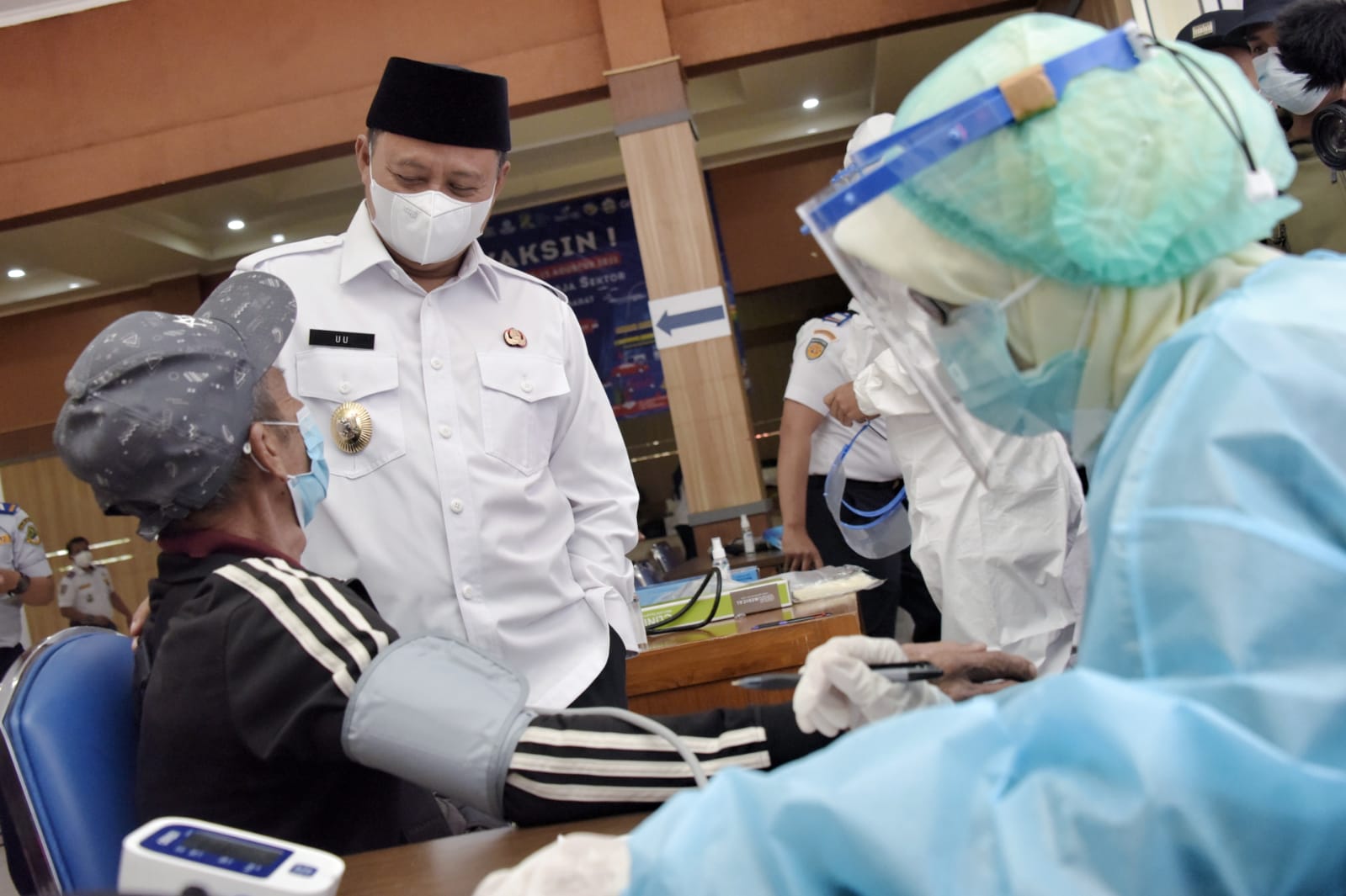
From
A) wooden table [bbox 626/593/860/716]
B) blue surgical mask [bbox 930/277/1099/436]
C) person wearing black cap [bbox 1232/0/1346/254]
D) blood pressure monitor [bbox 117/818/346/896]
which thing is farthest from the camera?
person wearing black cap [bbox 1232/0/1346/254]

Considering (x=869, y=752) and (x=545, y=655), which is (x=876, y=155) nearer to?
(x=869, y=752)

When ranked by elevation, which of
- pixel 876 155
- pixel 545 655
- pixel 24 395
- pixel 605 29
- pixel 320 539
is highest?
pixel 605 29

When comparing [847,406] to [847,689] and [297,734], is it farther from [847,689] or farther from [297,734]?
[297,734]

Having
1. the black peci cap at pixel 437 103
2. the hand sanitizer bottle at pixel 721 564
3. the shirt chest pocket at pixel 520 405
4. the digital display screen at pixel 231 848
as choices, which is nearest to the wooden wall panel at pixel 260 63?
the hand sanitizer bottle at pixel 721 564

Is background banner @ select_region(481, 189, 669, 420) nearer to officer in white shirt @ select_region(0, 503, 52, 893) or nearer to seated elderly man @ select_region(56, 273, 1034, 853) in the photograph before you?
officer in white shirt @ select_region(0, 503, 52, 893)

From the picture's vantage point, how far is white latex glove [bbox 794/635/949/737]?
1012mm

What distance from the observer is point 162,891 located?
801 mm

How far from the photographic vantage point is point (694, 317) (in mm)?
5336

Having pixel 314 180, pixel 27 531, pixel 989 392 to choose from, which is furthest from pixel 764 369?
pixel 989 392

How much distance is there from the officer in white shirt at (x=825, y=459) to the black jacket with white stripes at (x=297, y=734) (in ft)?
7.37

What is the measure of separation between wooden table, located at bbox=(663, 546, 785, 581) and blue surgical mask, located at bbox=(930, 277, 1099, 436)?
222 centimetres

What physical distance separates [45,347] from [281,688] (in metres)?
8.77

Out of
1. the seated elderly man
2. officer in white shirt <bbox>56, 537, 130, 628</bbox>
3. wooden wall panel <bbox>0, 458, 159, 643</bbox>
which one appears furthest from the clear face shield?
wooden wall panel <bbox>0, 458, 159, 643</bbox>

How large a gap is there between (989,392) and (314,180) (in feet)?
23.6
